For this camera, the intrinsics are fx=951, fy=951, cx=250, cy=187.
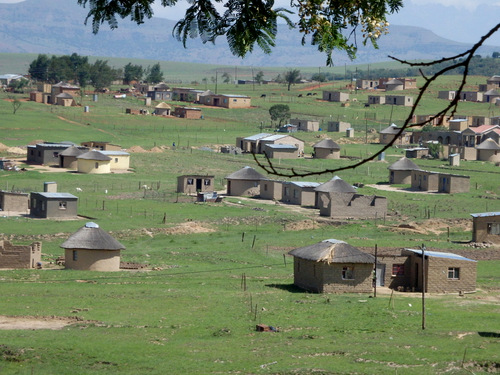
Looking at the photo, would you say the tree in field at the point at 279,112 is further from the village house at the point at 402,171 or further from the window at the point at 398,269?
the window at the point at 398,269

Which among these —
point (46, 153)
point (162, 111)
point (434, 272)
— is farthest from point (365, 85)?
point (434, 272)

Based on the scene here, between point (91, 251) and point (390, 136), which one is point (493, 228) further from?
point (390, 136)

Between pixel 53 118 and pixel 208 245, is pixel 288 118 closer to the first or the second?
pixel 53 118

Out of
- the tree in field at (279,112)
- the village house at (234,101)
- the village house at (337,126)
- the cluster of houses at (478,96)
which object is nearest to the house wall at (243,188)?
the village house at (337,126)

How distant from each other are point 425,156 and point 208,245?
45.9 meters

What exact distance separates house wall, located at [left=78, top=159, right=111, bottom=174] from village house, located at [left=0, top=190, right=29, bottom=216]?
16230 mm

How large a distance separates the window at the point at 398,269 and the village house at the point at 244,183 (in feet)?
85.8

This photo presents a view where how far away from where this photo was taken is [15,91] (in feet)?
413

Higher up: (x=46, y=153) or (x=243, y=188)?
(x=46, y=153)

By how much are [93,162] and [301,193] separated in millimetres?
17167

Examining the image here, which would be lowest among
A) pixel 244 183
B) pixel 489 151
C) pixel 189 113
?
pixel 244 183

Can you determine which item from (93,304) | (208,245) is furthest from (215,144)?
(93,304)

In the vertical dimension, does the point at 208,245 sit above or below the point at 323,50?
below

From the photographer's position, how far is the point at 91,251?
36188mm
